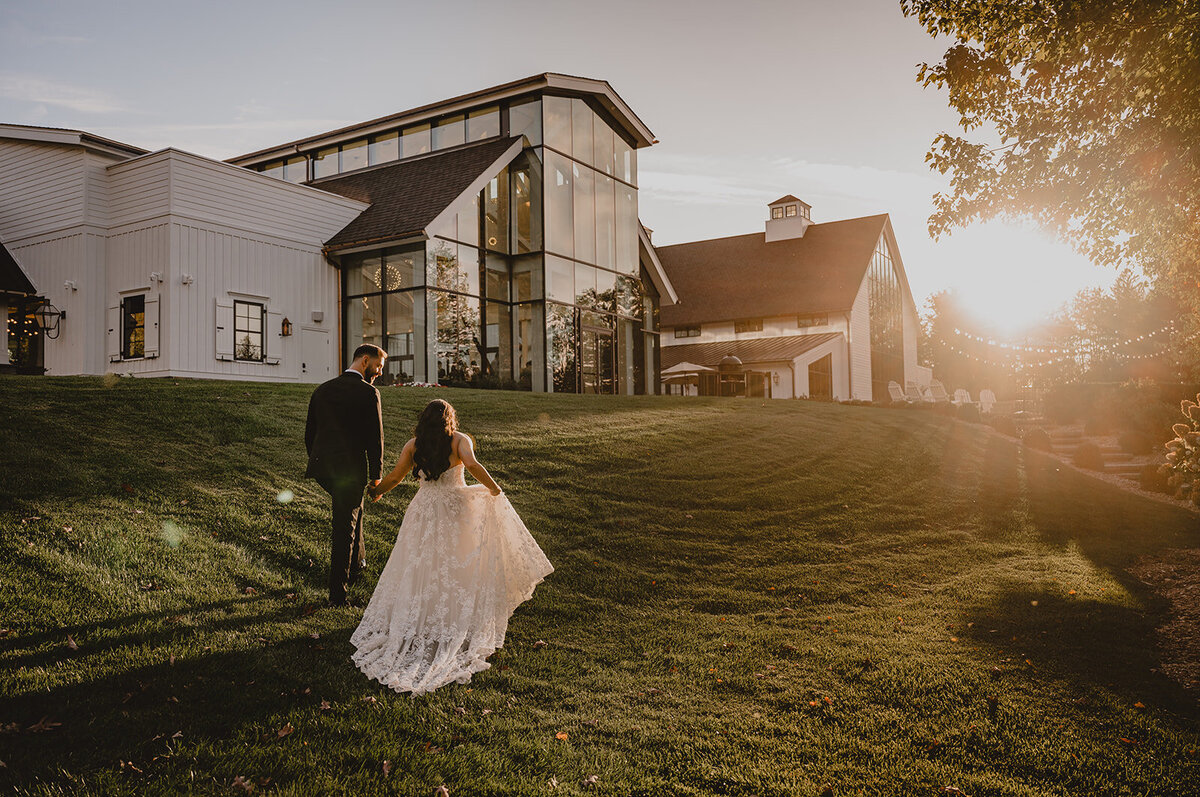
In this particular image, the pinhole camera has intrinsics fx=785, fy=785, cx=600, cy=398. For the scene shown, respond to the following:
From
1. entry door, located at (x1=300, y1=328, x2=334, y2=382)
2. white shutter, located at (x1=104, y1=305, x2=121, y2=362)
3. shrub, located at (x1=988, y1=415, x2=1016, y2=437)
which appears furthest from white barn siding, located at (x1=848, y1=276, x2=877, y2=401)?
white shutter, located at (x1=104, y1=305, x2=121, y2=362)

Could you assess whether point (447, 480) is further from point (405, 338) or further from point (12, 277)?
point (12, 277)

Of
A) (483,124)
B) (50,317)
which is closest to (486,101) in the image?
(483,124)

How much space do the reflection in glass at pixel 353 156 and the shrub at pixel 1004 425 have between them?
24016 millimetres

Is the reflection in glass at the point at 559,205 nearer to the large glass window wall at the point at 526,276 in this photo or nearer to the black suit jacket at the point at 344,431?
the large glass window wall at the point at 526,276

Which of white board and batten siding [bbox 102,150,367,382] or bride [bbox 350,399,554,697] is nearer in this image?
bride [bbox 350,399,554,697]

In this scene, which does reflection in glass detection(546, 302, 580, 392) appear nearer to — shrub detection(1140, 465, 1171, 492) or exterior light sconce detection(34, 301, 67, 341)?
exterior light sconce detection(34, 301, 67, 341)

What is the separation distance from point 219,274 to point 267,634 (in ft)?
55.0

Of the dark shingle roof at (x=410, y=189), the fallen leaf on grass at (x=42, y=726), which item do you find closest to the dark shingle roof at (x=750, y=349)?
the dark shingle roof at (x=410, y=189)

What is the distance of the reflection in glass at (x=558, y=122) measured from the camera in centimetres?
2566

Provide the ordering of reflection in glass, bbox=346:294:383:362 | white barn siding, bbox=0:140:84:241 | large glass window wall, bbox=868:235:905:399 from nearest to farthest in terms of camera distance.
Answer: white barn siding, bbox=0:140:84:241 < reflection in glass, bbox=346:294:383:362 < large glass window wall, bbox=868:235:905:399

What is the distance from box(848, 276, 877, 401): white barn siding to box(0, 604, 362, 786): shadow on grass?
1423 inches

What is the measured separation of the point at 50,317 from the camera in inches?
809

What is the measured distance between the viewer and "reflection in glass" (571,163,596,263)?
26641 millimetres

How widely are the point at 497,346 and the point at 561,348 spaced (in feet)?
7.55
